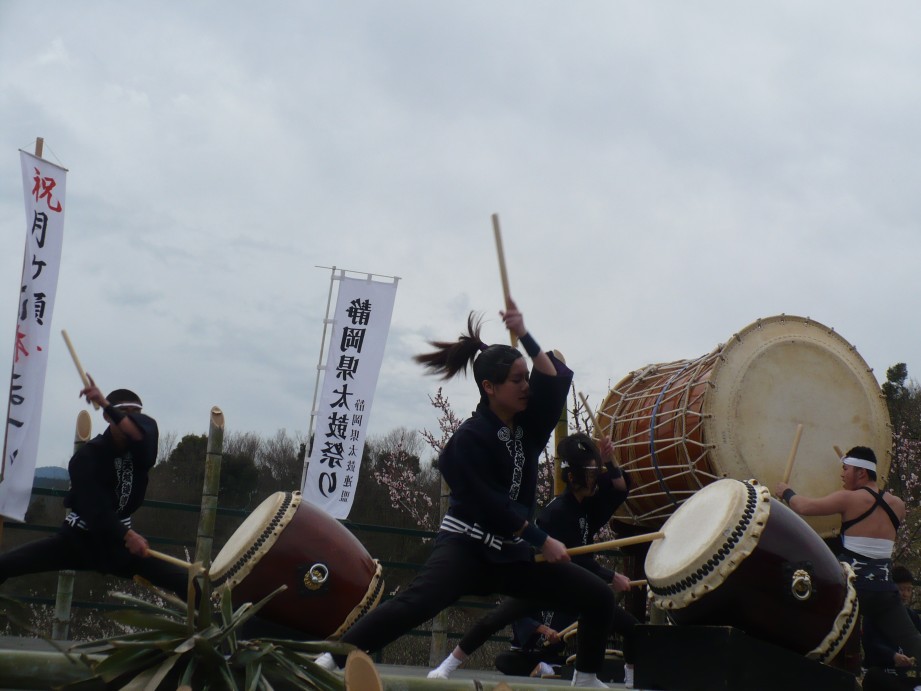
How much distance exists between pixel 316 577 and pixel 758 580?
1.65 m

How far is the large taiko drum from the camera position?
16.8 ft

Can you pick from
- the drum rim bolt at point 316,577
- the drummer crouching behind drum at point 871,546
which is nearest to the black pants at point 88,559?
the drum rim bolt at point 316,577

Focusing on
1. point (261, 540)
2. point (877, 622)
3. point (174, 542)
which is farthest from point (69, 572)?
point (877, 622)

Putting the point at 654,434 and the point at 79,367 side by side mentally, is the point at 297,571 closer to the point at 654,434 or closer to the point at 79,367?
the point at 79,367

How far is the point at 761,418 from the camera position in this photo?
17.0 feet

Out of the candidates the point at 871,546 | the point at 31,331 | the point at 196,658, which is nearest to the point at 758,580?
the point at 871,546

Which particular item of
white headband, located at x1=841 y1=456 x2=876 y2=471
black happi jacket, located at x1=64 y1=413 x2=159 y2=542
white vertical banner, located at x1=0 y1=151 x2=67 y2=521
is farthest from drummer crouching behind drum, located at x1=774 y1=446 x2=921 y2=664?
white vertical banner, located at x1=0 y1=151 x2=67 y2=521

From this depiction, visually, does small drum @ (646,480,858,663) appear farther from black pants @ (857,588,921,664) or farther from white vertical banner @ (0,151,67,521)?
white vertical banner @ (0,151,67,521)

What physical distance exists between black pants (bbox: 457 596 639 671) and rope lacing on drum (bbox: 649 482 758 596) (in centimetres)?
75

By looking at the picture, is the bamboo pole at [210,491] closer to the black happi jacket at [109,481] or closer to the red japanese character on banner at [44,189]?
the black happi jacket at [109,481]

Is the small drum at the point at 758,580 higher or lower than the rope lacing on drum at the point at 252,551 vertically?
higher

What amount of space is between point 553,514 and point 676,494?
129 centimetres

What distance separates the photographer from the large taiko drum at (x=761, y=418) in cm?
512

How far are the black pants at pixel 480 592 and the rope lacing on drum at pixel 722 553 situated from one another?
0.23 metres
